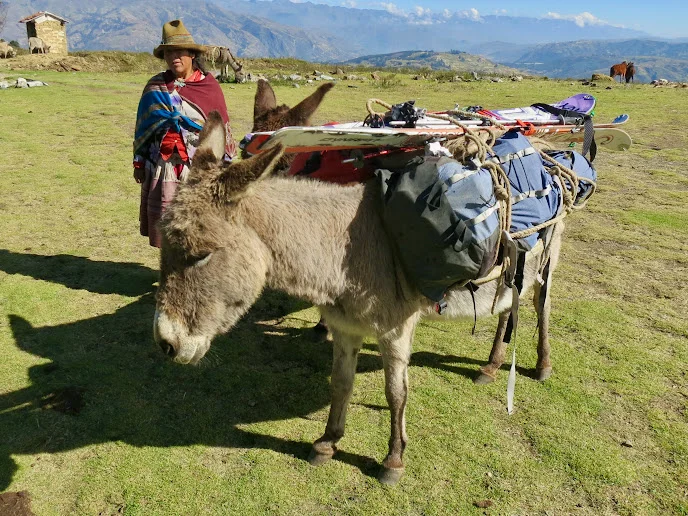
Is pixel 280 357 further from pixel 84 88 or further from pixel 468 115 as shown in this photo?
pixel 84 88

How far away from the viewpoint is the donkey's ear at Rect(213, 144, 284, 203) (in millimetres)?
2273

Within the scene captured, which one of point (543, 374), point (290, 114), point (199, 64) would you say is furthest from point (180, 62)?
point (543, 374)

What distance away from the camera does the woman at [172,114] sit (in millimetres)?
4684

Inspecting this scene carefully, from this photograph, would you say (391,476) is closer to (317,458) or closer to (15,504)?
(317,458)

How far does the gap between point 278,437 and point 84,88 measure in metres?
21.8

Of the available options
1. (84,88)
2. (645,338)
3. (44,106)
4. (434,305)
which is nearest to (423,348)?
(434,305)

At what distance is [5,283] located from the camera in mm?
5672

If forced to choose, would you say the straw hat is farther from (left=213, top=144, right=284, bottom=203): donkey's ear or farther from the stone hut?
the stone hut

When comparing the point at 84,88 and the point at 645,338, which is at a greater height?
the point at 84,88

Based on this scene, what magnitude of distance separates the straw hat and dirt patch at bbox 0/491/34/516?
3.84 metres

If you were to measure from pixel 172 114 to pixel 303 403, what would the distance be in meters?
3.00

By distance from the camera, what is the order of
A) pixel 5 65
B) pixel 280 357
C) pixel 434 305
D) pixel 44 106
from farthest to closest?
pixel 5 65 → pixel 44 106 → pixel 280 357 → pixel 434 305

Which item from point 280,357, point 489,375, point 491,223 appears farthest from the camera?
point 280,357

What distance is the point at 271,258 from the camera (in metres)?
2.67
